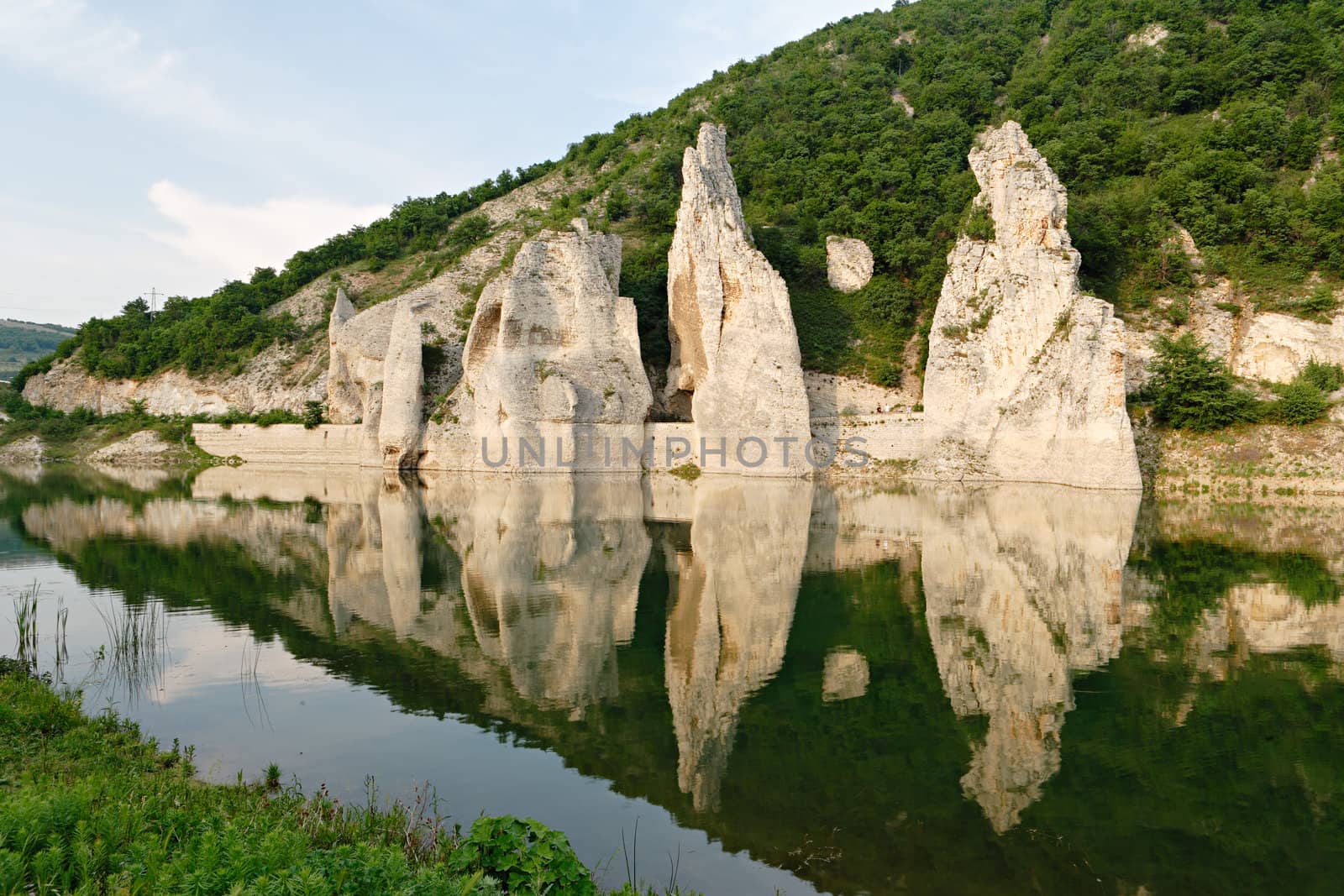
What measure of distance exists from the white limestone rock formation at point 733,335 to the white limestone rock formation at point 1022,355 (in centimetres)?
708

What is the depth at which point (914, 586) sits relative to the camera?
15.3 m

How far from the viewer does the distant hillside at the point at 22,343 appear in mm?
139625

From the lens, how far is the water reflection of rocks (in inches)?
382

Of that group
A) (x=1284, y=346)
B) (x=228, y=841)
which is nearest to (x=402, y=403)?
(x=228, y=841)

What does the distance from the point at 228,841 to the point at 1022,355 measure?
37733 millimetres

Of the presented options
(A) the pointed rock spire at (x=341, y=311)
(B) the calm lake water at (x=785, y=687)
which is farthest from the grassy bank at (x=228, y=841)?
(A) the pointed rock spire at (x=341, y=311)

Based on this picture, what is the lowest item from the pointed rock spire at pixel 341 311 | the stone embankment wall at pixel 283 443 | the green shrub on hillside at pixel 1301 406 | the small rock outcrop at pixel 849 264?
the stone embankment wall at pixel 283 443

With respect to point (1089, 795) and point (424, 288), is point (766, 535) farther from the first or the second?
point (424, 288)

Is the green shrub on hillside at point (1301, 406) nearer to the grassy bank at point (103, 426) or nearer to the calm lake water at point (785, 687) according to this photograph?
the calm lake water at point (785, 687)

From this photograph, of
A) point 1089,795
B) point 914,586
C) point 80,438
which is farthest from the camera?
point 80,438

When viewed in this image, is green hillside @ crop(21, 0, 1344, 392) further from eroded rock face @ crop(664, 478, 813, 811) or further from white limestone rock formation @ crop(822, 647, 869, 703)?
white limestone rock formation @ crop(822, 647, 869, 703)

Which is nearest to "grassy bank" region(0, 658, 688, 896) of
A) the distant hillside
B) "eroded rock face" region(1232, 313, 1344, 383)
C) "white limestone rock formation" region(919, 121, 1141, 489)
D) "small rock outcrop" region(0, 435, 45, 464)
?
"white limestone rock formation" region(919, 121, 1141, 489)

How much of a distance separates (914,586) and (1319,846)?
8.92m

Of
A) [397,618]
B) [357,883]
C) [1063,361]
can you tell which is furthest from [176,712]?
[1063,361]
